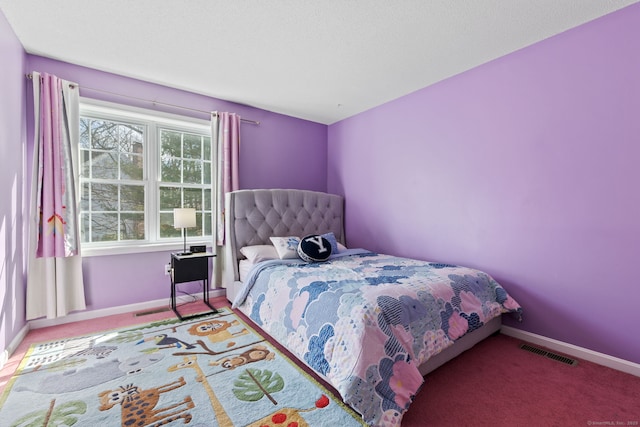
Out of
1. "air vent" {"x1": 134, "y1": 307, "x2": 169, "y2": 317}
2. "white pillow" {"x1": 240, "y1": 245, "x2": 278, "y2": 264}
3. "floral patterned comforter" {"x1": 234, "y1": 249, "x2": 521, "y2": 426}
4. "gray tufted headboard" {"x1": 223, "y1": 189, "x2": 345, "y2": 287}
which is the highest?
"gray tufted headboard" {"x1": 223, "y1": 189, "x2": 345, "y2": 287}

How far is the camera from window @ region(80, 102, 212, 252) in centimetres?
312

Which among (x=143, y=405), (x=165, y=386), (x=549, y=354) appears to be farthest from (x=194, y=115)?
(x=549, y=354)

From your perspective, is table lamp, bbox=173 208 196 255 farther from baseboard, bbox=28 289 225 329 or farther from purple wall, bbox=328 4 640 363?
purple wall, bbox=328 4 640 363

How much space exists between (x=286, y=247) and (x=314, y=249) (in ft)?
1.23

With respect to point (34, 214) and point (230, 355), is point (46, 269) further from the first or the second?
point (230, 355)

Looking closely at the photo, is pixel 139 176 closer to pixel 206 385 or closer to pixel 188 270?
pixel 188 270

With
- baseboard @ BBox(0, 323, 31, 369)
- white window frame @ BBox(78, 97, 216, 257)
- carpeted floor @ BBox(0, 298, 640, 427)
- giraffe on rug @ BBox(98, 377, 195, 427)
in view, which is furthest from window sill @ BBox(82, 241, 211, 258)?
giraffe on rug @ BBox(98, 377, 195, 427)

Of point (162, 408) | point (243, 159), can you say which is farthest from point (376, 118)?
point (162, 408)

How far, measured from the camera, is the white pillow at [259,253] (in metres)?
3.24

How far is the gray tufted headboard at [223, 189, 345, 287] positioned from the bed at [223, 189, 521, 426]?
19 mm

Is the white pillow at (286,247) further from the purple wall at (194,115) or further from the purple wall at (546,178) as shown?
the purple wall at (546,178)

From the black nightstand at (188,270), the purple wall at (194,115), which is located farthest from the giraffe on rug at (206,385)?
the purple wall at (194,115)

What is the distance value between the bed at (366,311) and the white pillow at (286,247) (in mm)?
31

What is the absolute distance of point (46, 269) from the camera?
2717mm
